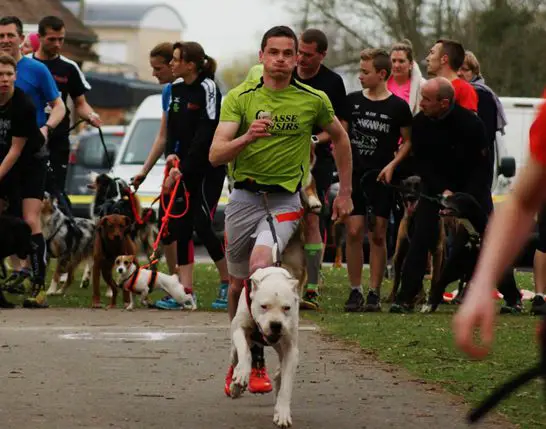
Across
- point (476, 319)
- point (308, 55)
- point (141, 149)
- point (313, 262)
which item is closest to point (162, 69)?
point (308, 55)

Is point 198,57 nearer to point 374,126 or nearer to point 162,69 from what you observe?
point 162,69

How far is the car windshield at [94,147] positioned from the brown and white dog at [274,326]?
67.6 ft

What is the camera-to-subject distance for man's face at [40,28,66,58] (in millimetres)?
14695

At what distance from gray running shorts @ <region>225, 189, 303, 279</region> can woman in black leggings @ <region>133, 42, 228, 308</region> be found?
461 cm

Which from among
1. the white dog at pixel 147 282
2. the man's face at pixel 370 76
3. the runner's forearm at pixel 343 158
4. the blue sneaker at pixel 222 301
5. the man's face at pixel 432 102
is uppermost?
the man's face at pixel 370 76

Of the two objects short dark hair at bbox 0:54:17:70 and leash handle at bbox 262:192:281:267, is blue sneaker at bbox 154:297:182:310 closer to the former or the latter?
short dark hair at bbox 0:54:17:70

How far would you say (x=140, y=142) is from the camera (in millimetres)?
24016

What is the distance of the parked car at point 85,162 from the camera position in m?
26.9

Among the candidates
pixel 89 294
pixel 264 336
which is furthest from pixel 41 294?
pixel 264 336

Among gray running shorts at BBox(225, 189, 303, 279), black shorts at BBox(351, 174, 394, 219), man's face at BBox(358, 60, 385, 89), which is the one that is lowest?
black shorts at BBox(351, 174, 394, 219)

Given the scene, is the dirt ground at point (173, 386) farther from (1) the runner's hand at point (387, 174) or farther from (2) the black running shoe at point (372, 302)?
(1) the runner's hand at point (387, 174)

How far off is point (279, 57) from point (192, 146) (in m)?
4.89

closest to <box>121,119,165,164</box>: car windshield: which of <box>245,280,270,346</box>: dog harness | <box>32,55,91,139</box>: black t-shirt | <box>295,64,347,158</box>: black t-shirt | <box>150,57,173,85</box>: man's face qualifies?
<box>32,55,91,139</box>: black t-shirt

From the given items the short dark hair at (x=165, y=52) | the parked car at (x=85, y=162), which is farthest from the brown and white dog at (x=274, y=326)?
the parked car at (x=85, y=162)
